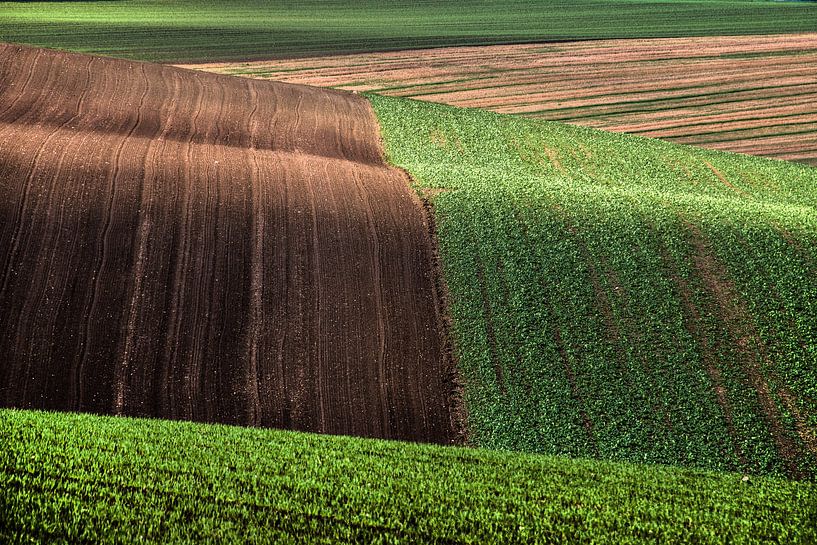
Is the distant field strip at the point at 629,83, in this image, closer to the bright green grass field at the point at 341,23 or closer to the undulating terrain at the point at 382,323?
the undulating terrain at the point at 382,323

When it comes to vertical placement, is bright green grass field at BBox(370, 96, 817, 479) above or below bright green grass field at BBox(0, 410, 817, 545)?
below

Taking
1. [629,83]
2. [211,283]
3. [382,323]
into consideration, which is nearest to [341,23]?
[629,83]

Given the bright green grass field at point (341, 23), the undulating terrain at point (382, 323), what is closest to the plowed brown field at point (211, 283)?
the undulating terrain at point (382, 323)

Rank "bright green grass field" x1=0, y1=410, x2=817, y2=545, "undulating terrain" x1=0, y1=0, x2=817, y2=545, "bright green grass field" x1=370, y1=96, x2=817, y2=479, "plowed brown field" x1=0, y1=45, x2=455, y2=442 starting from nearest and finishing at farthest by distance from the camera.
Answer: "bright green grass field" x1=0, y1=410, x2=817, y2=545
"undulating terrain" x1=0, y1=0, x2=817, y2=545
"bright green grass field" x1=370, y1=96, x2=817, y2=479
"plowed brown field" x1=0, y1=45, x2=455, y2=442

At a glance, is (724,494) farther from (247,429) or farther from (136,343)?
(136,343)

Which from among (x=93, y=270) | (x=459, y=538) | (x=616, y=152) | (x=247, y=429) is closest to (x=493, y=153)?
(x=616, y=152)

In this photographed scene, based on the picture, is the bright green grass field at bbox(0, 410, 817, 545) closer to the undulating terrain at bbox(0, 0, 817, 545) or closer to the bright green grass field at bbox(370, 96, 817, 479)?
the undulating terrain at bbox(0, 0, 817, 545)

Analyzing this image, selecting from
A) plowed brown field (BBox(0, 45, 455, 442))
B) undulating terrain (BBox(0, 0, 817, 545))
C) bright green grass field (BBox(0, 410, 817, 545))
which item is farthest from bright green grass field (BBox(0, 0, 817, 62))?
bright green grass field (BBox(0, 410, 817, 545))
